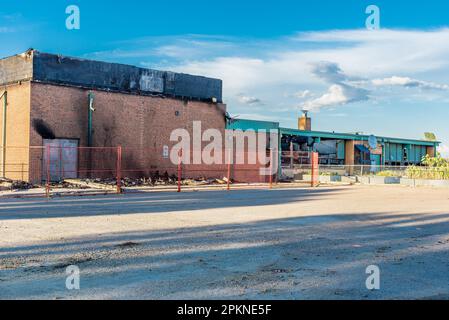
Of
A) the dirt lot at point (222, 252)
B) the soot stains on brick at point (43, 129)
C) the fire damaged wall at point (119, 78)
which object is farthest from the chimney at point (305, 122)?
the dirt lot at point (222, 252)

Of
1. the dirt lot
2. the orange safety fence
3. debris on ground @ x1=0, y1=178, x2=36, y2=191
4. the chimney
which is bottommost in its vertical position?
the dirt lot

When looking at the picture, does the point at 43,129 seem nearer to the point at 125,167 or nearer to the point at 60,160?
the point at 60,160

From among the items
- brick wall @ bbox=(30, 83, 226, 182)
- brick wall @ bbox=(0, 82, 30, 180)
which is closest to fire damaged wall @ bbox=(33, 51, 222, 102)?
brick wall @ bbox=(30, 83, 226, 182)

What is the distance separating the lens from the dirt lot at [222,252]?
589cm

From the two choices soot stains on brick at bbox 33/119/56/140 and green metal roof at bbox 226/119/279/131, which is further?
green metal roof at bbox 226/119/279/131

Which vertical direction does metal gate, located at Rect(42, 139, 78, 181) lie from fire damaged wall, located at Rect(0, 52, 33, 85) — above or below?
below

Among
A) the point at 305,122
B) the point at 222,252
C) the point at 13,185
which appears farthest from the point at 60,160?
the point at 305,122

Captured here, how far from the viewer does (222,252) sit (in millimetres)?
8227

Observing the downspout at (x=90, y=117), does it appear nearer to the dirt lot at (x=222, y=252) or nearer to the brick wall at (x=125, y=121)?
the brick wall at (x=125, y=121)

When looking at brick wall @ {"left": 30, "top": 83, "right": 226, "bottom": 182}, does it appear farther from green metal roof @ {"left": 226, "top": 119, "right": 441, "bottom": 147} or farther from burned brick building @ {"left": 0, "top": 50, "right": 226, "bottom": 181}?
green metal roof @ {"left": 226, "top": 119, "right": 441, "bottom": 147}

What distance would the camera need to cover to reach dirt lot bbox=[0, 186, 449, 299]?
19.3 ft

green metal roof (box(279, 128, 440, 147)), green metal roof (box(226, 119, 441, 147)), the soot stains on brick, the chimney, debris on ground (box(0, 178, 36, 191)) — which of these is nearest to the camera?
debris on ground (box(0, 178, 36, 191))
